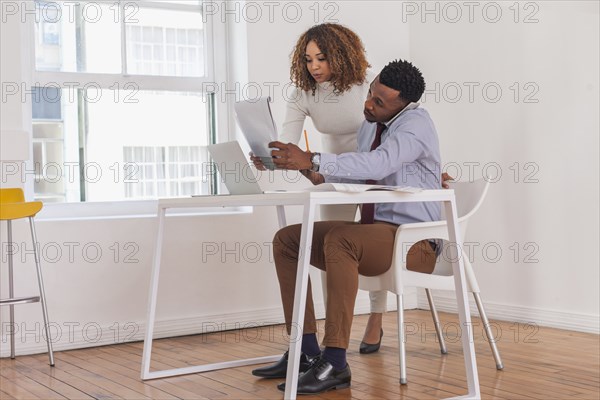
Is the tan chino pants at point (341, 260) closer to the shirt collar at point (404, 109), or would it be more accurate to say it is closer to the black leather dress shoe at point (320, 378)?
the black leather dress shoe at point (320, 378)

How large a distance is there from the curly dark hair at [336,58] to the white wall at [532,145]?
1051 mm

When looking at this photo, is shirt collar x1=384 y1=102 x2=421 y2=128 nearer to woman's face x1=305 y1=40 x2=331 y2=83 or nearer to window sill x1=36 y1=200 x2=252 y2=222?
woman's face x1=305 y1=40 x2=331 y2=83

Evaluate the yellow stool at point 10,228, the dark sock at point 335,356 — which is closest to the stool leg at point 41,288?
the yellow stool at point 10,228

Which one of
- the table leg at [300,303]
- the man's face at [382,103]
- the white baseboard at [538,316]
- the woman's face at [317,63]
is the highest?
the woman's face at [317,63]

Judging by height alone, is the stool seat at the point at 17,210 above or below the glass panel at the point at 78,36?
below

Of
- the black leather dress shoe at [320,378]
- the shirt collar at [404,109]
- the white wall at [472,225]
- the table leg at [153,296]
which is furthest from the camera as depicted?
the white wall at [472,225]

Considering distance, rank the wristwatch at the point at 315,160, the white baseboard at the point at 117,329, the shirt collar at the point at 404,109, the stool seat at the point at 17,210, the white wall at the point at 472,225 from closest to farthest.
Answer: the wristwatch at the point at 315,160, the shirt collar at the point at 404,109, the stool seat at the point at 17,210, the white baseboard at the point at 117,329, the white wall at the point at 472,225

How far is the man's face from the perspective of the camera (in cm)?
277

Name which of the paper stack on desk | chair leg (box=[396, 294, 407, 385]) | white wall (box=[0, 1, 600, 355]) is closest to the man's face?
the paper stack on desk

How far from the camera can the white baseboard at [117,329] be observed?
137 inches

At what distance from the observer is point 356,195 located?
2.32 m

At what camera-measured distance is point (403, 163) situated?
2654mm

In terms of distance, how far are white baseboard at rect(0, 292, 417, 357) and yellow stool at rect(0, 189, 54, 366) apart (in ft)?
0.24

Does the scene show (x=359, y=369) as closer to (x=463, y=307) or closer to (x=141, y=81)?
(x=463, y=307)
